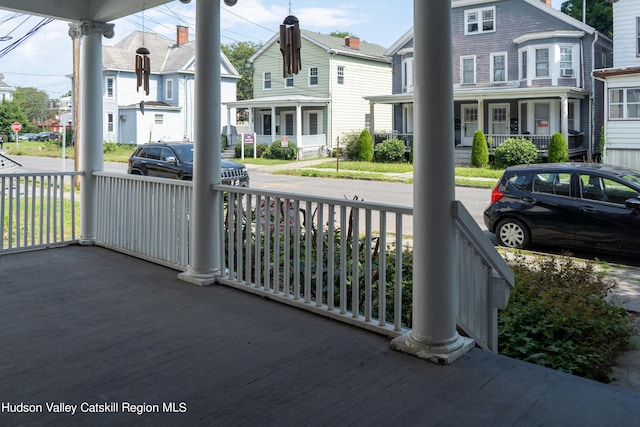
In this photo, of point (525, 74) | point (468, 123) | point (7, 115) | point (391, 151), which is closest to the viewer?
point (391, 151)

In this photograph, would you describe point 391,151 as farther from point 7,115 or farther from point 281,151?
point 7,115

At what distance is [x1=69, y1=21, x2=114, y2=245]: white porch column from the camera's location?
584 centimetres

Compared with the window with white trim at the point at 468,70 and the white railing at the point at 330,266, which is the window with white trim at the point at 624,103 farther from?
the white railing at the point at 330,266

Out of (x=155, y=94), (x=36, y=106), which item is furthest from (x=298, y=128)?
(x=36, y=106)

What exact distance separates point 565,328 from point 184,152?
→ 9411 millimetres

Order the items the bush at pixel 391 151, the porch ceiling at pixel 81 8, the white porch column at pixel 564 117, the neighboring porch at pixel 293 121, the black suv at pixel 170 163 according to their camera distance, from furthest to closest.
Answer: the neighboring porch at pixel 293 121 < the bush at pixel 391 151 < the white porch column at pixel 564 117 < the black suv at pixel 170 163 < the porch ceiling at pixel 81 8

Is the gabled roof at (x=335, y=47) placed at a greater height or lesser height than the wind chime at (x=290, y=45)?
greater

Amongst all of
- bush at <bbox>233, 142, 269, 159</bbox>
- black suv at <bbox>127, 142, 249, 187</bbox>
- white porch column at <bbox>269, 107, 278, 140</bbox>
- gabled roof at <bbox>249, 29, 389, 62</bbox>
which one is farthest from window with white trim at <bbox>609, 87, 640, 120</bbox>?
bush at <bbox>233, 142, 269, 159</bbox>

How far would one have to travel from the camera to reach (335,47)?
24531 mm

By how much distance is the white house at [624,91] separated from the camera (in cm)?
1573

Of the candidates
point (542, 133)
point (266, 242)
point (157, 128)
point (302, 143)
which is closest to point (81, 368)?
point (266, 242)

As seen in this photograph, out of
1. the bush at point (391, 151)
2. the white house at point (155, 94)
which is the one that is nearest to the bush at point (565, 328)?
the bush at point (391, 151)

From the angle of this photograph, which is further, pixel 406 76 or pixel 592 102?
pixel 406 76

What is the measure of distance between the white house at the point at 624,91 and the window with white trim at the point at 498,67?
4.88 meters
